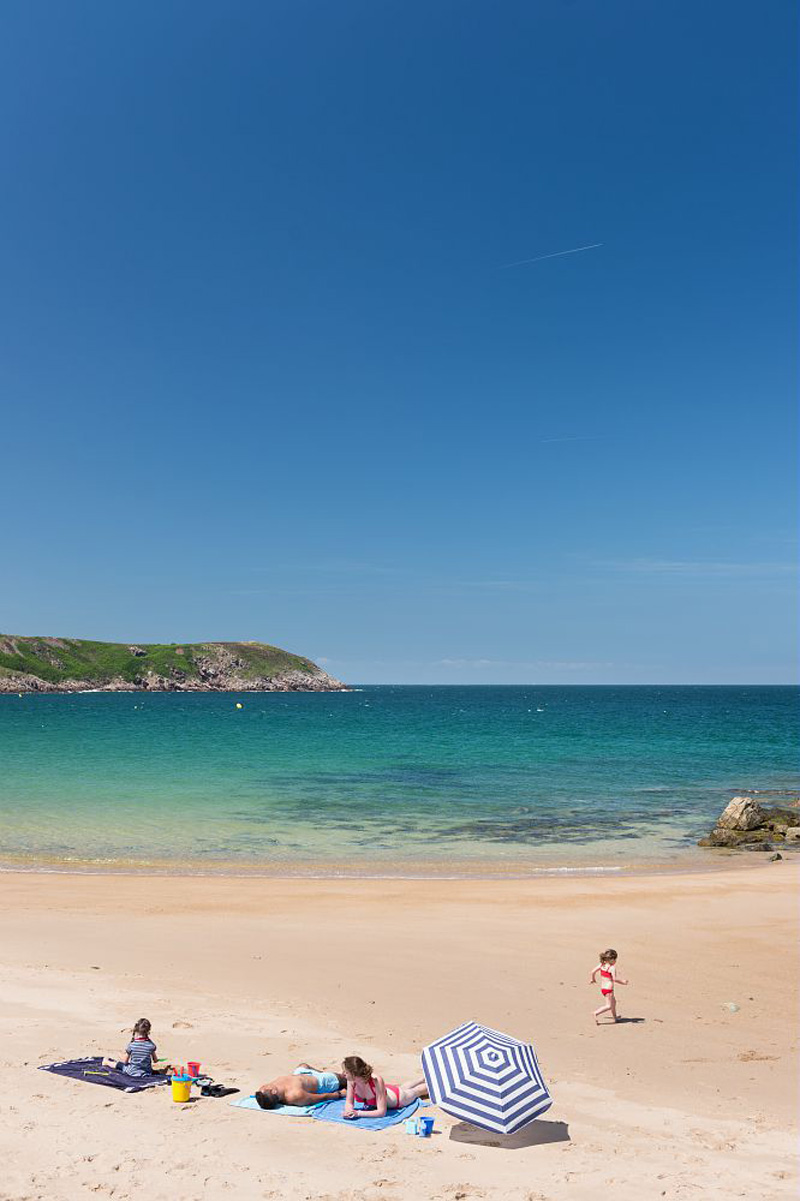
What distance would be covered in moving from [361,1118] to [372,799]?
31757mm

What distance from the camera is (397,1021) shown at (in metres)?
13.5

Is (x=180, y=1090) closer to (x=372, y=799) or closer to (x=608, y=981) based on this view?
(x=608, y=981)

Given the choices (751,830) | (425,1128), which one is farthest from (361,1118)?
(751,830)

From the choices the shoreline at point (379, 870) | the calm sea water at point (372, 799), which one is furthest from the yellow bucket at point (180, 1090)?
the calm sea water at point (372, 799)

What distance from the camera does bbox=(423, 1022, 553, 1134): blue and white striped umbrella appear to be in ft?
30.7

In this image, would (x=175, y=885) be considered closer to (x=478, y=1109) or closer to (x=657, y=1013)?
(x=657, y=1013)

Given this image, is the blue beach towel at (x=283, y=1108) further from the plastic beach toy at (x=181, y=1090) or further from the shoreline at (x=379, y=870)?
the shoreline at (x=379, y=870)

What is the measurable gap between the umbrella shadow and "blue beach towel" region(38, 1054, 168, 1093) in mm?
3921

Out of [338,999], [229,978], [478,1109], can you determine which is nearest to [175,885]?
[229,978]

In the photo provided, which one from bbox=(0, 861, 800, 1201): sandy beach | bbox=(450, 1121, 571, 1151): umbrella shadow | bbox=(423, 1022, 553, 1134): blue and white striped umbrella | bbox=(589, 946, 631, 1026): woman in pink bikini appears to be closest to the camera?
bbox=(0, 861, 800, 1201): sandy beach

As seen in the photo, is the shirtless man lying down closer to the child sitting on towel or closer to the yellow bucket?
the yellow bucket

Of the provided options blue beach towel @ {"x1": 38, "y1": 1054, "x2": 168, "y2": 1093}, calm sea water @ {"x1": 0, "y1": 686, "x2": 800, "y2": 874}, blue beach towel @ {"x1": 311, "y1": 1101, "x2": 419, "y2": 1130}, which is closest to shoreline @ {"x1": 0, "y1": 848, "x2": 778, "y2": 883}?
calm sea water @ {"x1": 0, "y1": 686, "x2": 800, "y2": 874}

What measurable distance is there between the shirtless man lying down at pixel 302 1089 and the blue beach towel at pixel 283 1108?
0.04 meters

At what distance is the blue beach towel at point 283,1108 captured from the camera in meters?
9.98
